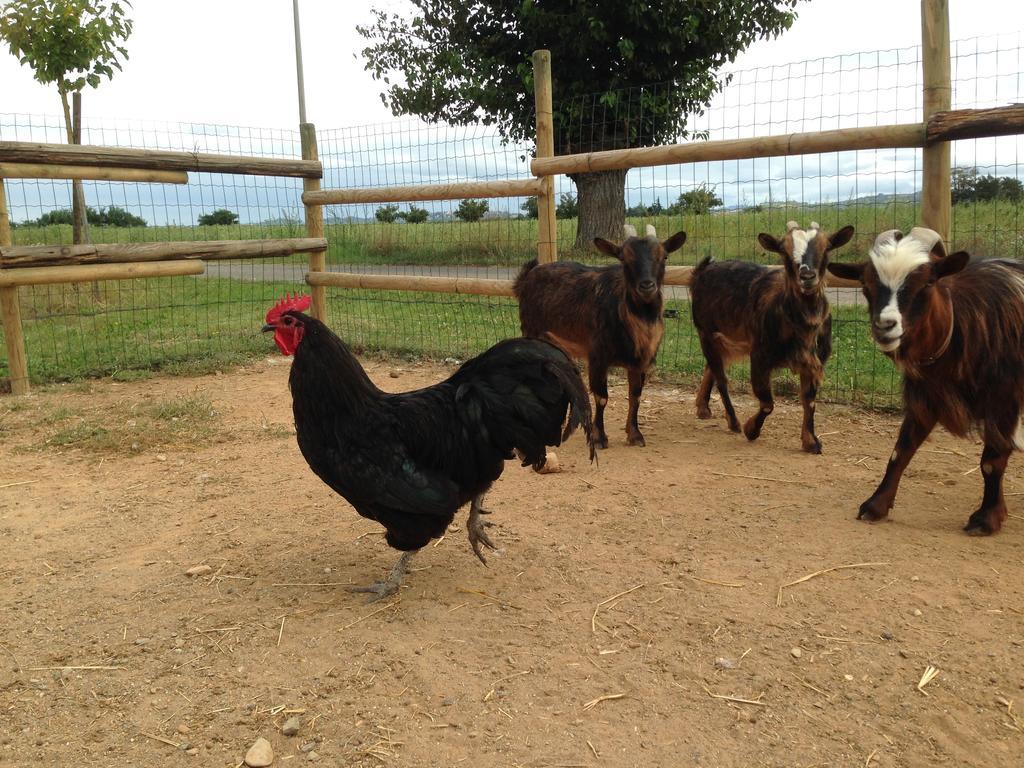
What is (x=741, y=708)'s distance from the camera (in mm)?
2953

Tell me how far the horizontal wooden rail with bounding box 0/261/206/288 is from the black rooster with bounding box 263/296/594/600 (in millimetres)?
5420

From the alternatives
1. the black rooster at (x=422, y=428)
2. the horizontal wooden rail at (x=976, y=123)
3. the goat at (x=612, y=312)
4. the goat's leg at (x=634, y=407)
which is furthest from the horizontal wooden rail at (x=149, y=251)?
the horizontal wooden rail at (x=976, y=123)

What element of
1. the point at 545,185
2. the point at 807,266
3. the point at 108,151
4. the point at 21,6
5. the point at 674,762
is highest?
the point at 21,6

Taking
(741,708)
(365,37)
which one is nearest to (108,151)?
(741,708)

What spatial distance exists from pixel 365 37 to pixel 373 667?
19.1 meters

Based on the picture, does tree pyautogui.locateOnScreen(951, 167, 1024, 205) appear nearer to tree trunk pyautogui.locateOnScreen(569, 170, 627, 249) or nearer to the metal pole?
tree trunk pyautogui.locateOnScreen(569, 170, 627, 249)

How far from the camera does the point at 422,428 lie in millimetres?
4059

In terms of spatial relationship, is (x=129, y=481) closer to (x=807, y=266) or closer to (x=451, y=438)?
(x=451, y=438)

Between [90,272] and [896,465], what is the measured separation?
7772 millimetres

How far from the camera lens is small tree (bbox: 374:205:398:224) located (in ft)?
40.8

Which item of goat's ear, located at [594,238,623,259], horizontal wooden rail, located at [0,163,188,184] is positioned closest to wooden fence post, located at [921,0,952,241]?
goat's ear, located at [594,238,623,259]

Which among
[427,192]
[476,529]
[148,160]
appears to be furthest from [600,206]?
[476,529]

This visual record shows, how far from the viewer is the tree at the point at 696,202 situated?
8477 mm

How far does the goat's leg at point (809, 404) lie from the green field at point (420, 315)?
4.47 ft
